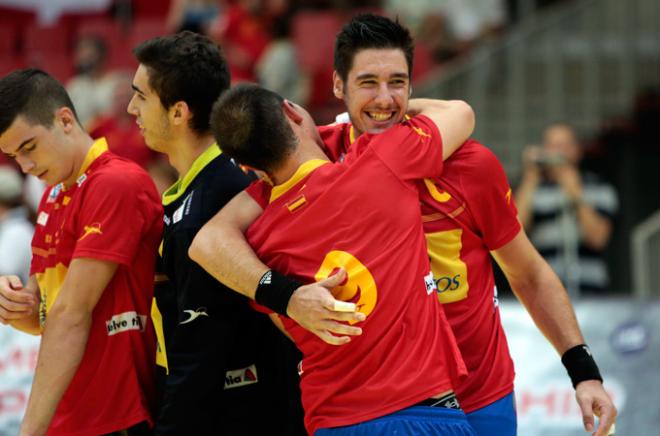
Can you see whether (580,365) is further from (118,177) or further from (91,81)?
(91,81)

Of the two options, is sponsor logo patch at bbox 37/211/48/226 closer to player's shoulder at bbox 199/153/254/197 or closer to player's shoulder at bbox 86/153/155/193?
player's shoulder at bbox 86/153/155/193

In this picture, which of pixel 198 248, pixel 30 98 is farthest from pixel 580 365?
pixel 30 98

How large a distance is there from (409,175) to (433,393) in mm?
698

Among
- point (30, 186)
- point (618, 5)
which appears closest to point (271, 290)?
point (30, 186)

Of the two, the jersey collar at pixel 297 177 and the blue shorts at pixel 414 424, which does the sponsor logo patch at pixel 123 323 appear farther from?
the blue shorts at pixel 414 424

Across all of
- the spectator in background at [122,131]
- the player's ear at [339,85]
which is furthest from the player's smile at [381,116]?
the spectator in background at [122,131]

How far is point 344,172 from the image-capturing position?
351cm

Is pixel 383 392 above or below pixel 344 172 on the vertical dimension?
below

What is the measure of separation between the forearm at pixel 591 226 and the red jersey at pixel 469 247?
13.2 feet

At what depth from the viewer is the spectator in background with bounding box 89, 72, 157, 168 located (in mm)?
8999

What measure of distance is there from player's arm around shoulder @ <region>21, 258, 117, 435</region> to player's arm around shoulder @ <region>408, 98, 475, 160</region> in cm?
125

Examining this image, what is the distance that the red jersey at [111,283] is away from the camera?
3932mm

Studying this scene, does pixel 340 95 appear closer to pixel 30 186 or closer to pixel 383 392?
pixel 383 392

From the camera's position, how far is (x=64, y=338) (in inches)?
152
